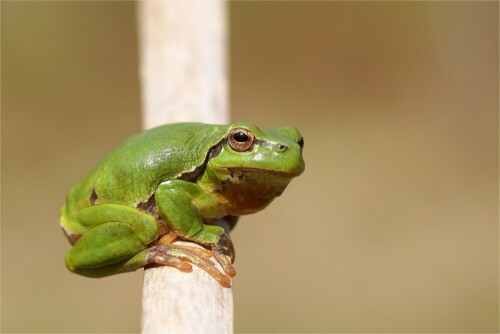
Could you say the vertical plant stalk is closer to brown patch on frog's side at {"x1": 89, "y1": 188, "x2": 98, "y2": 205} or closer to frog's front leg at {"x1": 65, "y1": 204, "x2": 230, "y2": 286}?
frog's front leg at {"x1": 65, "y1": 204, "x2": 230, "y2": 286}

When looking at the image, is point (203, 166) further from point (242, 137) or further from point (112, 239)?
point (112, 239)

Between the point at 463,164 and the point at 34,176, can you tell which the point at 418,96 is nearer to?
the point at 463,164

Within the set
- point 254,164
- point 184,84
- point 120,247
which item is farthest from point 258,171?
point 184,84

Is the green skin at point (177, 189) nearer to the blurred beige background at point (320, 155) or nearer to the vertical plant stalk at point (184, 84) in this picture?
the vertical plant stalk at point (184, 84)

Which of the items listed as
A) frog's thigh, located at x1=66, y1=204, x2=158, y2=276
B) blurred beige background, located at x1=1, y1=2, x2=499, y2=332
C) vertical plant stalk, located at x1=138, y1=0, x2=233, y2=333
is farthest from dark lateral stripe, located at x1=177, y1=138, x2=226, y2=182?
blurred beige background, located at x1=1, y1=2, x2=499, y2=332

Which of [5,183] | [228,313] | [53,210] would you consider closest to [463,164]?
[53,210]

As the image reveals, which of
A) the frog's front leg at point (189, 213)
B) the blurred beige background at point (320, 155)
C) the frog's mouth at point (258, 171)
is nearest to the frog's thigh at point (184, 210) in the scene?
the frog's front leg at point (189, 213)

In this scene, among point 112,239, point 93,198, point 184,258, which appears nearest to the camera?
point 184,258
